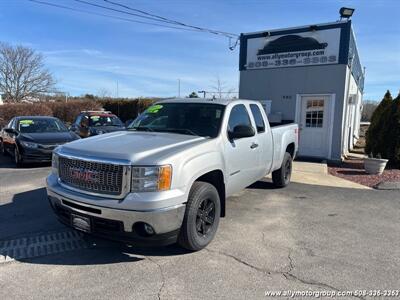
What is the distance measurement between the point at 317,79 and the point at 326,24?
1822 millimetres

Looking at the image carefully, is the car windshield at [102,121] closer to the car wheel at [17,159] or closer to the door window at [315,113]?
the car wheel at [17,159]

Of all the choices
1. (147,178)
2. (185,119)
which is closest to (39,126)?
(185,119)

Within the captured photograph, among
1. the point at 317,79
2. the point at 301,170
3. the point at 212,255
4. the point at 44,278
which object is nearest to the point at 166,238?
the point at 212,255

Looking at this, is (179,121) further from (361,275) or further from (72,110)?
(72,110)

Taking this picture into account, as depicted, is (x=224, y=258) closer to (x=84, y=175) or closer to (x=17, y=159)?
(x=84, y=175)

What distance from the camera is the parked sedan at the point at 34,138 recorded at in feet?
33.5

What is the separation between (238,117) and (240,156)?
68 cm

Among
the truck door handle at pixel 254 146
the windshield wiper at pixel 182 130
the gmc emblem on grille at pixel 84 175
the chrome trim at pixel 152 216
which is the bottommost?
the chrome trim at pixel 152 216

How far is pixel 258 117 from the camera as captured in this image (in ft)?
20.9

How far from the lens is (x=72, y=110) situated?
33344 mm

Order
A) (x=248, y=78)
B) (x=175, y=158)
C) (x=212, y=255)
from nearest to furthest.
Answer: (x=175, y=158) < (x=212, y=255) < (x=248, y=78)

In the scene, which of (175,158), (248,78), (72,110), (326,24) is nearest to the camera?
(175,158)

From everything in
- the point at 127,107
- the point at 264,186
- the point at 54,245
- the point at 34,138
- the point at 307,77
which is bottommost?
the point at 54,245

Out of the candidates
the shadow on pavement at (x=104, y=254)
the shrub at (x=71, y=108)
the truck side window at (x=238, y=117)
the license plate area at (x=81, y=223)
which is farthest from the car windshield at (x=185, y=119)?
the shrub at (x=71, y=108)
